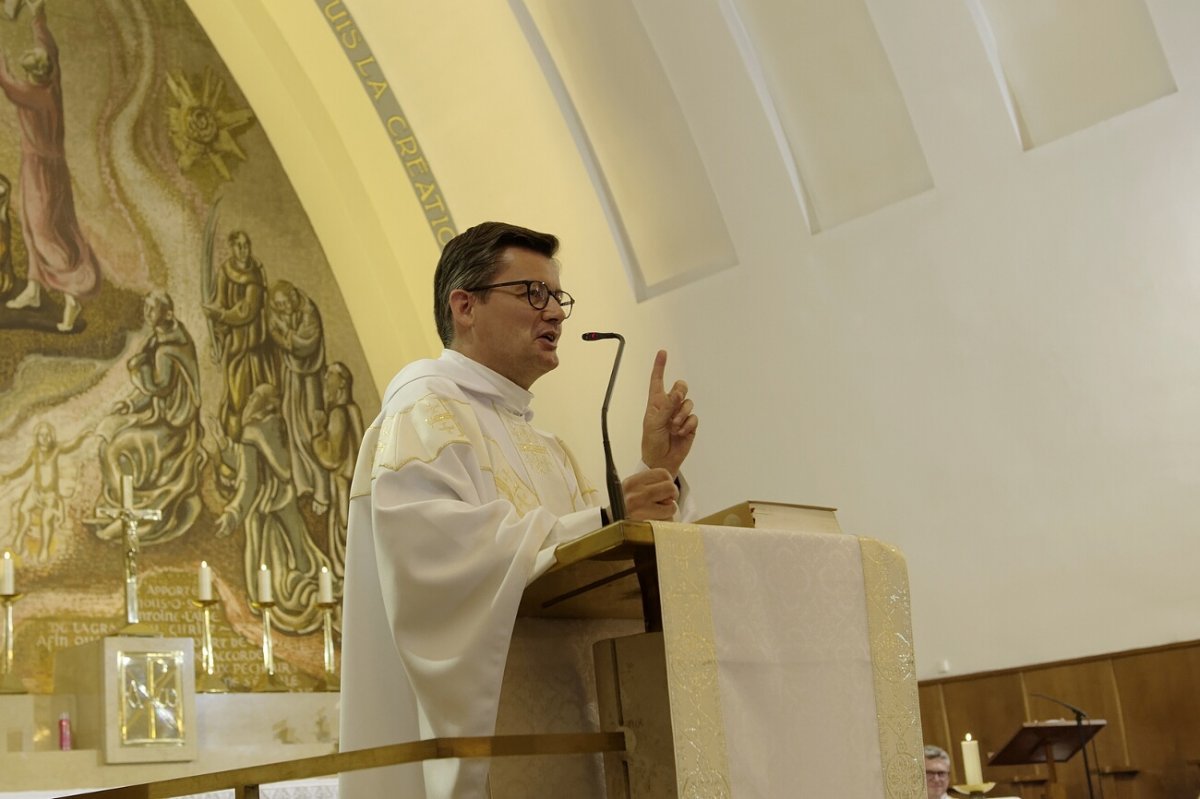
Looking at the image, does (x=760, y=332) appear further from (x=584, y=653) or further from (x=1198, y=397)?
(x=584, y=653)

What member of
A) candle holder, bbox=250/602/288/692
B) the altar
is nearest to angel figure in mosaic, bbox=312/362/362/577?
candle holder, bbox=250/602/288/692

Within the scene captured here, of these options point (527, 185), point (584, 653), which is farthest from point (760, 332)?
point (584, 653)

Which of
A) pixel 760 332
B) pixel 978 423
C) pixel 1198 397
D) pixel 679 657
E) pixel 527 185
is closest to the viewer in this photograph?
pixel 679 657

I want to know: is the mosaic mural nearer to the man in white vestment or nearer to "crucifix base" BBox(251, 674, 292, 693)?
"crucifix base" BBox(251, 674, 292, 693)

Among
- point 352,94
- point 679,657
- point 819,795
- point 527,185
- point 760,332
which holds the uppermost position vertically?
point 352,94

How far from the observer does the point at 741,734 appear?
2436 millimetres

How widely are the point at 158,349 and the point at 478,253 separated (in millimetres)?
6971

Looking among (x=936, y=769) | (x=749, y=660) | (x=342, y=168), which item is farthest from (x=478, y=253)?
(x=342, y=168)

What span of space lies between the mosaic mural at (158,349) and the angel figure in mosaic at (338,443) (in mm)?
17

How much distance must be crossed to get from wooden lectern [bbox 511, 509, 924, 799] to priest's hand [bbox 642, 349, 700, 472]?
0.39 m

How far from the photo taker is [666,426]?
3.02m

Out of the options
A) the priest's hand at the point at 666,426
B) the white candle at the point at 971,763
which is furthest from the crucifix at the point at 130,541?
the priest's hand at the point at 666,426

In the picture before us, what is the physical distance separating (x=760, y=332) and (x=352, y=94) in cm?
364

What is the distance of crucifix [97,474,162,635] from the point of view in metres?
8.42
